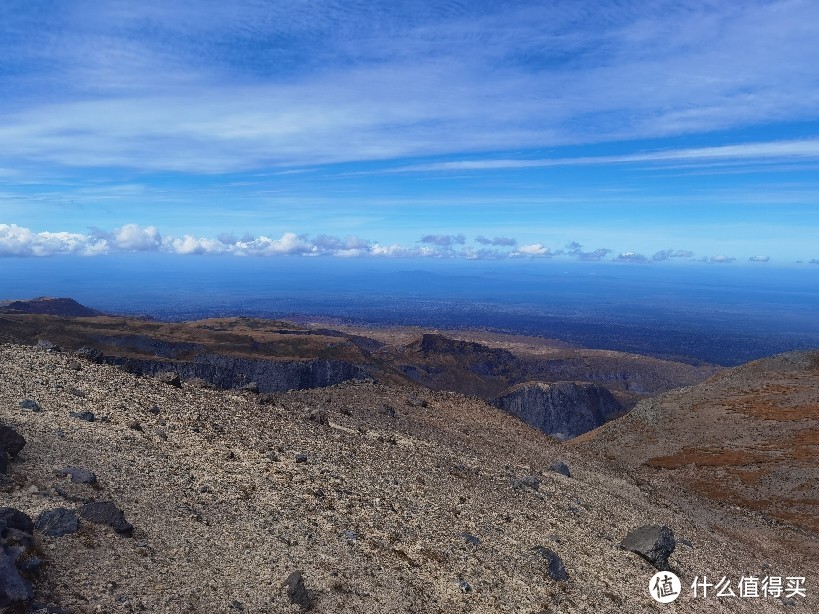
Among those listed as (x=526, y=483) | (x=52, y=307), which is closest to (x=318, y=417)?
(x=526, y=483)

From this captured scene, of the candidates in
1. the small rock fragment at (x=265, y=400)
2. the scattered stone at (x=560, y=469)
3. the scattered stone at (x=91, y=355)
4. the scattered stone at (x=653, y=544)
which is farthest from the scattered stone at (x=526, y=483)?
the scattered stone at (x=91, y=355)

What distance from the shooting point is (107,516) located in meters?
11.6

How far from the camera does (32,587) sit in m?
9.23

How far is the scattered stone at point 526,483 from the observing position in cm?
2024

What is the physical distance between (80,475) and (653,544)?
15.3 m

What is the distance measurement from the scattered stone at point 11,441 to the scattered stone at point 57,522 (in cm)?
271

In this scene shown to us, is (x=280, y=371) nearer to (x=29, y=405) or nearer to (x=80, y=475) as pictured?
(x=29, y=405)

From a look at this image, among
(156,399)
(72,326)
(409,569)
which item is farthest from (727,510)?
(72,326)

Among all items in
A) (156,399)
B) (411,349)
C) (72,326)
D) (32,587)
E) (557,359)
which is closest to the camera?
(32,587)

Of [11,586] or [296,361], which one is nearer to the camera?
[11,586]

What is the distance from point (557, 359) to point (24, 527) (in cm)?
17339

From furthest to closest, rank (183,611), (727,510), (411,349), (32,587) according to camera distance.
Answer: (411,349), (727,510), (183,611), (32,587)

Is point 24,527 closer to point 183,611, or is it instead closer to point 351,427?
point 183,611

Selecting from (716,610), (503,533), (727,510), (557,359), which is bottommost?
(557,359)
